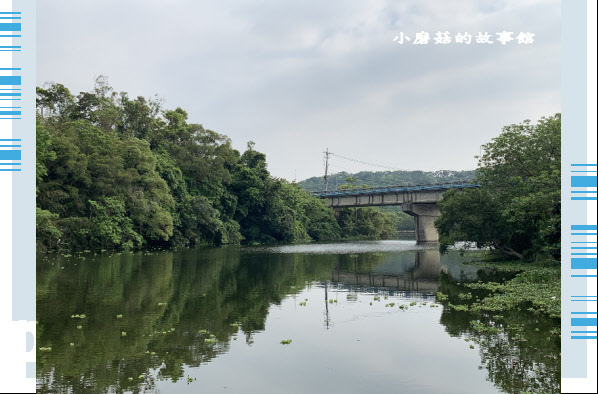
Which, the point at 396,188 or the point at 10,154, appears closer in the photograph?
the point at 10,154

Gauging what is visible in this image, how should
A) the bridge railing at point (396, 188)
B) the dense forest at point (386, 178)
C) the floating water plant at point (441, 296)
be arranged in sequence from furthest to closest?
1. the dense forest at point (386, 178)
2. the bridge railing at point (396, 188)
3. the floating water plant at point (441, 296)

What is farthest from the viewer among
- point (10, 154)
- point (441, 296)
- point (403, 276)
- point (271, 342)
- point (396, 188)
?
point (396, 188)

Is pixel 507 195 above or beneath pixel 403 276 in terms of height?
above

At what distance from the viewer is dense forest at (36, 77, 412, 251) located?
153 feet

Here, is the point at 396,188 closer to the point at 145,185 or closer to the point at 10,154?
the point at 145,185

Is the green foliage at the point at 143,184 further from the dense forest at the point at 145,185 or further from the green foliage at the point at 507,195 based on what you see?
the green foliage at the point at 507,195

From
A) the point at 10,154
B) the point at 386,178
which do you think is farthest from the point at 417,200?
the point at 386,178

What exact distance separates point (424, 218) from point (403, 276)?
166 ft

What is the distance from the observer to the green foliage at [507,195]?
3391 cm

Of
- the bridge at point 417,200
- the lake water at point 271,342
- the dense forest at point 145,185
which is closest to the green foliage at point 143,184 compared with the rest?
the dense forest at point 145,185

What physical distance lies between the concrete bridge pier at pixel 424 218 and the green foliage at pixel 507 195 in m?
38.9

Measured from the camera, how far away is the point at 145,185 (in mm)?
54781

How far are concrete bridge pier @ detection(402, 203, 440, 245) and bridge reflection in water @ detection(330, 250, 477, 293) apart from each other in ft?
129

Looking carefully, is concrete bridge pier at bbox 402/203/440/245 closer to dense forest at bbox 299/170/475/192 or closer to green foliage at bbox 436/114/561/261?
green foliage at bbox 436/114/561/261
